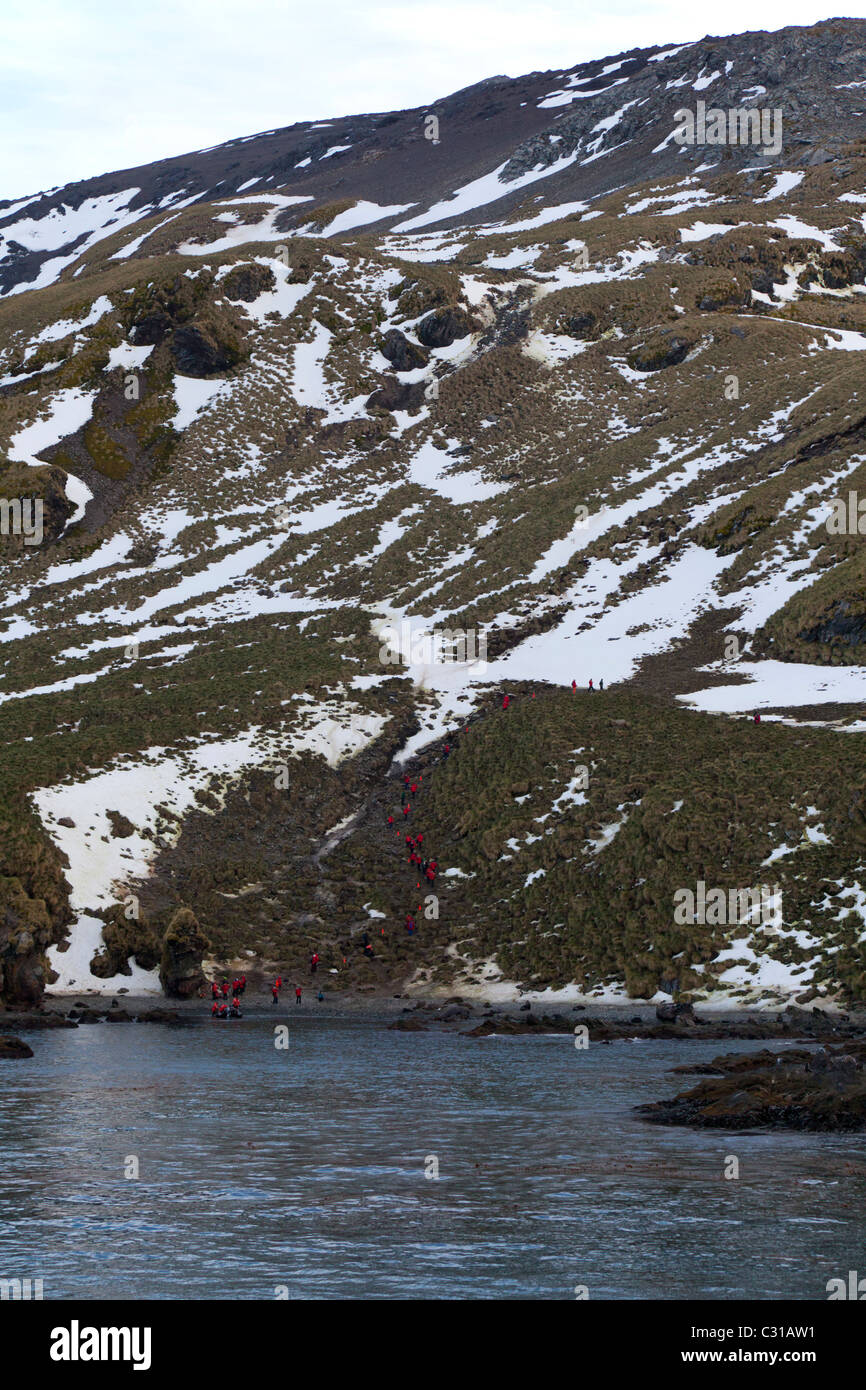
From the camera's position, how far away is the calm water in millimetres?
14570

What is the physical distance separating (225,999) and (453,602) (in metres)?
41.1

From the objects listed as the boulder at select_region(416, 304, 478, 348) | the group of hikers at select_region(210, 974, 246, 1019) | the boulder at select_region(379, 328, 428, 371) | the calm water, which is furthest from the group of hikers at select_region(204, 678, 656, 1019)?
the boulder at select_region(416, 304, 478, 348)

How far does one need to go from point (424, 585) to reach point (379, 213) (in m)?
133

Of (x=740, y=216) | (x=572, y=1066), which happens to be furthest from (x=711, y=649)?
(x=740, y=216)

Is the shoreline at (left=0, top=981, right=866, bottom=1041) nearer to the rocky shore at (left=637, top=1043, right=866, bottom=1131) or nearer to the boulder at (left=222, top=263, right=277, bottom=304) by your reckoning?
the rocky shore at (left=637, top=1043, right=866, bottom=1131)

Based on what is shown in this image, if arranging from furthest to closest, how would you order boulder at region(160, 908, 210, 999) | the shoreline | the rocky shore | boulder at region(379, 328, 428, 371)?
1. boulder at region(379, 328, 428, 371)
2. boulder at region(160, 908, 210, 999)
3. the shoreline
4. the rocky shore

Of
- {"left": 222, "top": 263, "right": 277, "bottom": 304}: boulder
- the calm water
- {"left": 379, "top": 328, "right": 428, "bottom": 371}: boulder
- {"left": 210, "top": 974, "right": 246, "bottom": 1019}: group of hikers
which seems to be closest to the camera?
the calm water

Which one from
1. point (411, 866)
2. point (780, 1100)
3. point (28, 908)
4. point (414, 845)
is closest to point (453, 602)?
point (414, 845)

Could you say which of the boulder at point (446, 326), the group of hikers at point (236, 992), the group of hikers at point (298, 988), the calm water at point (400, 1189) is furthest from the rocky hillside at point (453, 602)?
the calm water at point (400, 1189)

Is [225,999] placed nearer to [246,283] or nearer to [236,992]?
[236,992]

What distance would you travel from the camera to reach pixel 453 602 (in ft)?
272

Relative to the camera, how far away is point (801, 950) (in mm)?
41500

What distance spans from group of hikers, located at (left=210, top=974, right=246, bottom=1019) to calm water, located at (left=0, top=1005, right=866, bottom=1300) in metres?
12.0

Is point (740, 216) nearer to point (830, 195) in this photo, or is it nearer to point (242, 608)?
point (830, 195)
